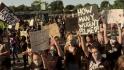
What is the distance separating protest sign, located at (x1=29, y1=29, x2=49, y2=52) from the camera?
9055 millimetres

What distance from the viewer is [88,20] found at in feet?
34.1

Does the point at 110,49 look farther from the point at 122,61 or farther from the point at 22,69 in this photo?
the point at 22,69

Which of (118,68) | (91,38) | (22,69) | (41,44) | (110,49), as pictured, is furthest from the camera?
(22,69)

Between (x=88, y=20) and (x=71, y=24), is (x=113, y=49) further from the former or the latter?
(x=71, y=24)

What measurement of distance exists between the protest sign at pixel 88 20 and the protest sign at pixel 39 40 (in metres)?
1.37

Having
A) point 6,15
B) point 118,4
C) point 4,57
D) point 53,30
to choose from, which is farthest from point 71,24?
point 118,4

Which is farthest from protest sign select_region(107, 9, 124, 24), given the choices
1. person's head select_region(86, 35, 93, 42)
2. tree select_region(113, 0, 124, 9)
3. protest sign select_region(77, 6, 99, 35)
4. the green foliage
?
the green foliage

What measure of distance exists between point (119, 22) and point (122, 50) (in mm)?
2523

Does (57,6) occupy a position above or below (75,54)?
below

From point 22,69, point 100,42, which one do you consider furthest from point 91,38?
point 22,69

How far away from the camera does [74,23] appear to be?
11289 mm

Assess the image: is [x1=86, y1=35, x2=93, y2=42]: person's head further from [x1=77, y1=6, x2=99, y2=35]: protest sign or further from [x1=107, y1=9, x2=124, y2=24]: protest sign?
[x1=107, y1=9, x2=124, y2=24]: protest sign

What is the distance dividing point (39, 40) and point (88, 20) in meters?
1.66

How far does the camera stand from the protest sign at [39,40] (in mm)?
9055
